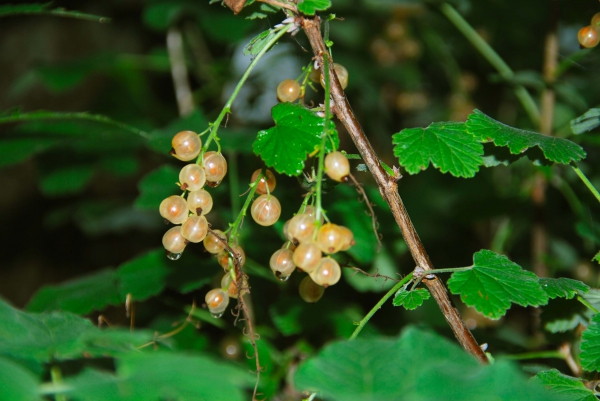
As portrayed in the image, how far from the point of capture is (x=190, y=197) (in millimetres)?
844

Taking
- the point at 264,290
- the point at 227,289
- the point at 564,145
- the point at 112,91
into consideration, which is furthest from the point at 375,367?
the point at 112,91

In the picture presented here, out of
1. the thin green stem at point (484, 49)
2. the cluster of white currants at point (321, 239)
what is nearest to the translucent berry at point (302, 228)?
the cluster of white currants at point (321, 239)

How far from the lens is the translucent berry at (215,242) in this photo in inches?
33.8

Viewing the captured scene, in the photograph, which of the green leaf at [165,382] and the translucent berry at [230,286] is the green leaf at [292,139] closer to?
the translucent berry at [230,286]

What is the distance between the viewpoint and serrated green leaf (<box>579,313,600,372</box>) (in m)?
0.79

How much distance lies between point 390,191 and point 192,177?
1.01 ft

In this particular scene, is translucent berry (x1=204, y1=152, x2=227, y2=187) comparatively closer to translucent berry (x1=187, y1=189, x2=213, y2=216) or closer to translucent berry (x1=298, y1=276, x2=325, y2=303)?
translucent berry (x1=187, y1=189, x2=213, y2=216)

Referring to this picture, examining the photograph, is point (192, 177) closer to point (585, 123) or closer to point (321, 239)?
point (321, 239)

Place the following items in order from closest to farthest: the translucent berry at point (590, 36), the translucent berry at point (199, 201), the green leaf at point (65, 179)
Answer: the translucent berry at point (199, 201), the translucent berry at point (590, 36), the green leaf at point (65, 179)

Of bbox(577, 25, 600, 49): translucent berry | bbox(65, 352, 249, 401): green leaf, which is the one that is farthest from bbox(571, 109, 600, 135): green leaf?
bbox(65, 352, 249, 401): green leaf

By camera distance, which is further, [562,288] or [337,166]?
[562,288]

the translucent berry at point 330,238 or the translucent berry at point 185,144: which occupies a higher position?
the translucent berry at point 185,144

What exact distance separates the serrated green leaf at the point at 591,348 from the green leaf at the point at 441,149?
300mm

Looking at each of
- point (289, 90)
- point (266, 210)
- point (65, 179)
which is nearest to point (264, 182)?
point (266, 210)
